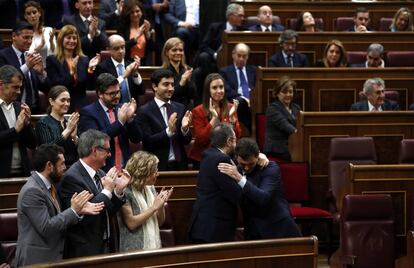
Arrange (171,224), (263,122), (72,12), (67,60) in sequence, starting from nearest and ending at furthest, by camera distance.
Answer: (171,224), (67,60), (263,122), (72,12)

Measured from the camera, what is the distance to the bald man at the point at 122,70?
6448mm

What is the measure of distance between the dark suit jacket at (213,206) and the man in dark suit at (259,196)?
56 mm

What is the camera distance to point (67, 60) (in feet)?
21.4

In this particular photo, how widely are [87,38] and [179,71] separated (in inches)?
30.2

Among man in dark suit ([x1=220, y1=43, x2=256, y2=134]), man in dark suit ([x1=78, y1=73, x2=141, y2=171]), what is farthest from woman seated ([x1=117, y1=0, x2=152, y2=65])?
man in dark suit ([x1=78, y1=73, x2=141, y2=171])

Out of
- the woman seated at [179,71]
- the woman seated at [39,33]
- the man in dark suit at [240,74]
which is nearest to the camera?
the woman seated at [179,71]

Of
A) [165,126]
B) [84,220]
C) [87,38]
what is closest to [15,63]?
[87,38]

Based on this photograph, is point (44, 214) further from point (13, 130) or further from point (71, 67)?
point (71, 67)

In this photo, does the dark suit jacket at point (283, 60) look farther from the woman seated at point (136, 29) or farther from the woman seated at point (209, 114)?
the woman seated at point (209, 114)

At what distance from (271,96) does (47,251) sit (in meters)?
3.26

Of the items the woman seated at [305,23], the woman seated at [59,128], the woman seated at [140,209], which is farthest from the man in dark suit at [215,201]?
the woman seated at [305,23]

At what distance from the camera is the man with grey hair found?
22.9ft

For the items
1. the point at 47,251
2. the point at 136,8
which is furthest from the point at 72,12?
the point at 47,251

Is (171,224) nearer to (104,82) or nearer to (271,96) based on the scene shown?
(104,82)
